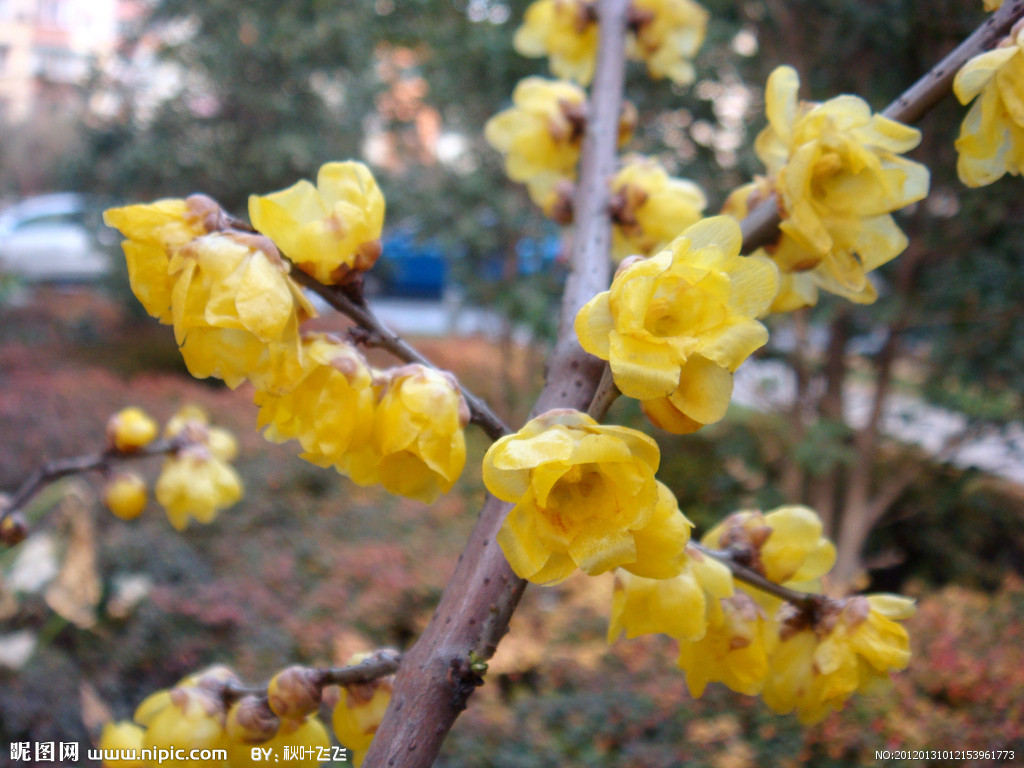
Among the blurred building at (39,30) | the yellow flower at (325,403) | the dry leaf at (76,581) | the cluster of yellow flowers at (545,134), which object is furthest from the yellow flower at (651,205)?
the blurred building at (39,30)

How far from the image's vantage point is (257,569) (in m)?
3.44

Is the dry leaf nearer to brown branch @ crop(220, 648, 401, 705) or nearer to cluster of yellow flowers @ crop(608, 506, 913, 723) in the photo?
brown branch @ crop(220, 648, 401, 705)

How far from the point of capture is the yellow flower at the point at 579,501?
411mm

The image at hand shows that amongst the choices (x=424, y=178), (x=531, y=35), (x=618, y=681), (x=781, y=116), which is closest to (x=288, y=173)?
(x=424, y=178)

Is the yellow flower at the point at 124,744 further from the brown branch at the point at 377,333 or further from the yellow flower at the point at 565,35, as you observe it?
the yellow flower at the point at 565,35

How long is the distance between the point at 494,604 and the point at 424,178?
550 cm

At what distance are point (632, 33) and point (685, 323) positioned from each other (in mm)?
766

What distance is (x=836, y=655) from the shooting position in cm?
62

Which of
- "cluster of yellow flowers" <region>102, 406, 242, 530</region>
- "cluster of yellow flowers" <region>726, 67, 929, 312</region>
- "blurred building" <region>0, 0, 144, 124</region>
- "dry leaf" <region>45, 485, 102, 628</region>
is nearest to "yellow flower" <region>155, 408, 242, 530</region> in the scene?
"cluster of yellow flowers" <region>102, 406, 242, 530</region>

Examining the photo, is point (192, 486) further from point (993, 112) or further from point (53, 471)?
point (993, 112)

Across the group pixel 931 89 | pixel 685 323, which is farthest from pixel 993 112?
pixel 685 323

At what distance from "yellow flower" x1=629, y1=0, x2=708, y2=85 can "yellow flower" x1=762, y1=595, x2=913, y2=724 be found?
745mm

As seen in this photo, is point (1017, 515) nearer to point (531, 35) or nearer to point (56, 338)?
point (531, 35)

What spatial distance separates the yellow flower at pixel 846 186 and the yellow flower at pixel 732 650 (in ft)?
0.93
